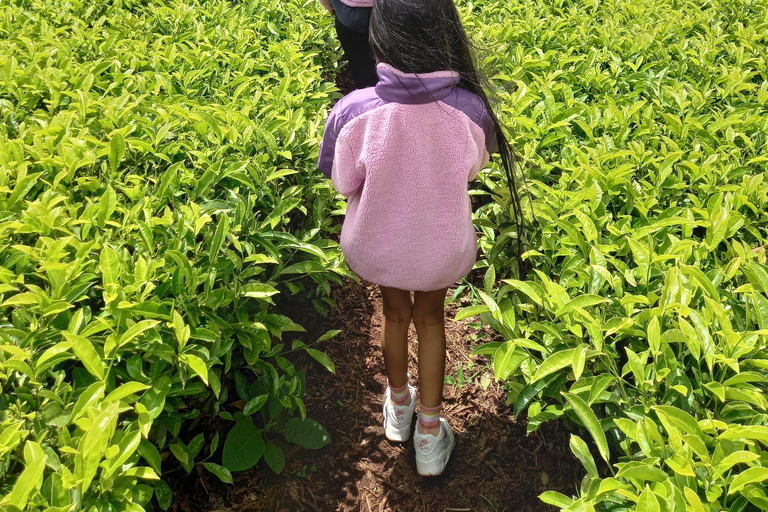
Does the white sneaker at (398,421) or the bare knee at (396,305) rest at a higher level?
the bare knee at (396,305)

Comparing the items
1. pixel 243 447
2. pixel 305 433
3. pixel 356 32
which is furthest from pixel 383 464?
pixel 356 32

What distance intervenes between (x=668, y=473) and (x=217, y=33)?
3.27m

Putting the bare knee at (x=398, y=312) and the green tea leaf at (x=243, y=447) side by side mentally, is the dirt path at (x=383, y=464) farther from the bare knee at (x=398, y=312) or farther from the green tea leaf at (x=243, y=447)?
the bare knee at (x=398, y=312)

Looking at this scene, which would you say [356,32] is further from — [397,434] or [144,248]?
[397,434]

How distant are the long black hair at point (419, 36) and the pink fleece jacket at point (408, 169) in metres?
0.04

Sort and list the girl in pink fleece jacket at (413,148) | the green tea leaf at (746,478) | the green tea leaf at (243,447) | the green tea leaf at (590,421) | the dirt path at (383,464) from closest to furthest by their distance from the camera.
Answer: the green tea leaf at (746,478), the green tea leaf at (590,421), the girl in pink fleece jacket at (413,148), the green tea leaf at (243,447), the dirt path at (383,464)

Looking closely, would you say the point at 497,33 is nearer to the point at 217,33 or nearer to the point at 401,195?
the point at 217,33

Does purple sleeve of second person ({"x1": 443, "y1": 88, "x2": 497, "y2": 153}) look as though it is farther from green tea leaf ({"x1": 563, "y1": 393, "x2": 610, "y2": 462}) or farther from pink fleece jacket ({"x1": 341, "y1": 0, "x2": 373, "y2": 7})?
pink fleece jacket ({"x1": 341, "y1": 0, "x2": 373, "y2": 7})

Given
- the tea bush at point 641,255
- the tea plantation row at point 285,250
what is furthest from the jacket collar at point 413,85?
the tea plantation row at point 285,250

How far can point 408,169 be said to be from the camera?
1.88m

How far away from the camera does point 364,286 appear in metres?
3.38

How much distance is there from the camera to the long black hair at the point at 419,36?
5.64ft

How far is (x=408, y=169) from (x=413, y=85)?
26 cm

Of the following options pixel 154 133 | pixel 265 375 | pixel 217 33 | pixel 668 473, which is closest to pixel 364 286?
pixel 265 375
